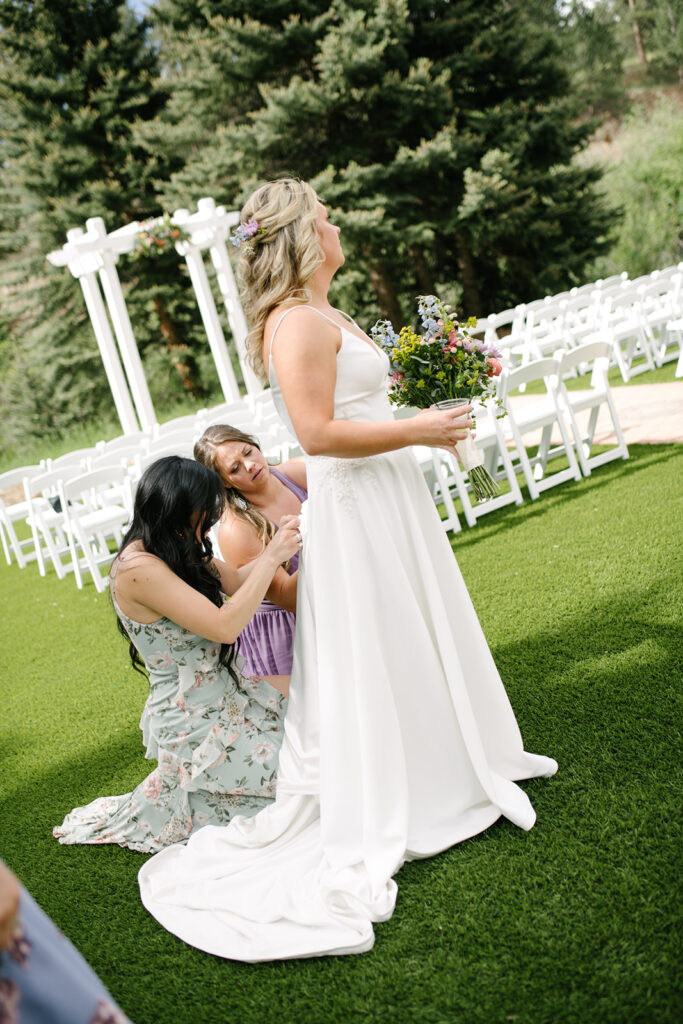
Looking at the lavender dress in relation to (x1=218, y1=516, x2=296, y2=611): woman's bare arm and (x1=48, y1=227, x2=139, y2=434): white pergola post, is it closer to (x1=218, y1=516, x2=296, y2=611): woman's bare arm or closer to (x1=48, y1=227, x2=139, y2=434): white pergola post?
(x1=218, y1=516, x2=296, y2=611): woman's bare arm

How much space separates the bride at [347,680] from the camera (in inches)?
104

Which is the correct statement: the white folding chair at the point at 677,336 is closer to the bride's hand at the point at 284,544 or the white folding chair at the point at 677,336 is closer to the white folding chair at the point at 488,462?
the white folding chair at the point at 488,462

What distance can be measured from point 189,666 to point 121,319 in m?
11.8

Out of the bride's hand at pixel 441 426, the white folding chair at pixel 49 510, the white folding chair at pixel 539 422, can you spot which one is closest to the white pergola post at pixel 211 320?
the white folding chair at pixel 49 510

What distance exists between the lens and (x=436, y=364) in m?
3.20

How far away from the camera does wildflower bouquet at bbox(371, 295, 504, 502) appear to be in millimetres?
3176

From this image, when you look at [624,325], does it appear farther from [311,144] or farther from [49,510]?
[311,144]

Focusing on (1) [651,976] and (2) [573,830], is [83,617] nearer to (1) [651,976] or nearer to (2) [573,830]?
(2) [573,830]

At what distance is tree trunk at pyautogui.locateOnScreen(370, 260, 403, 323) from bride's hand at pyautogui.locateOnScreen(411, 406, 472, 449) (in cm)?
2298

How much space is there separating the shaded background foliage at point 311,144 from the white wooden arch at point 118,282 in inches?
311

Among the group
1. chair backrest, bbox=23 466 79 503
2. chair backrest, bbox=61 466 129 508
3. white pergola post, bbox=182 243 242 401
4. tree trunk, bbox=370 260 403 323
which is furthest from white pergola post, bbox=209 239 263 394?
tree trunk, bbox=370 260 403 323

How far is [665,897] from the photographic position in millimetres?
2363

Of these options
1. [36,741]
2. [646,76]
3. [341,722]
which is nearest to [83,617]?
[36,741]

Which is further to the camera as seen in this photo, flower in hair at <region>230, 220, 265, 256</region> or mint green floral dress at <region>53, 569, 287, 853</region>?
mint green floral dress at <region>53, 569, 287, 853</region>
